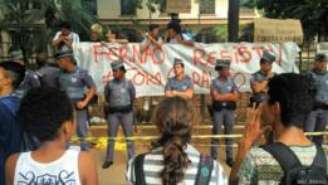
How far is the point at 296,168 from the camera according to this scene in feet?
8.37

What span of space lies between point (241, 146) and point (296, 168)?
39 cm

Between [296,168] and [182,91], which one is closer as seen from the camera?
[296,168]

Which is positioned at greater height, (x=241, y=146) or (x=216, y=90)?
(x=241, y=146)

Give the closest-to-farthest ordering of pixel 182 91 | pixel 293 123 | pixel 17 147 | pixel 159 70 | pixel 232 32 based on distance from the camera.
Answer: pixel 293 123 < pixel 17 147 < pixel 182 91 < pixel 159 70 < pixel 232 32

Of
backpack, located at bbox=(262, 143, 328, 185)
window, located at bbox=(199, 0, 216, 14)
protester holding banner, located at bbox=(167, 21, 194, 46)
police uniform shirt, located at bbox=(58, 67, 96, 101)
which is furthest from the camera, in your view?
window, located at bbox=(199, 0, 216, 14)

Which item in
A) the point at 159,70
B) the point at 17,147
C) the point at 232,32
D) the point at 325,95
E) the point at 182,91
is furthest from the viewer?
the point at 232,32

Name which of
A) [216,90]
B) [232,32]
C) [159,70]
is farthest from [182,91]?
[232,32]

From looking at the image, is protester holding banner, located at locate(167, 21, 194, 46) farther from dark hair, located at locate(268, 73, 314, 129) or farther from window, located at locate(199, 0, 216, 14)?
window, located at locate(199, 0, 216, 14)

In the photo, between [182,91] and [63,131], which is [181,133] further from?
[182,91]

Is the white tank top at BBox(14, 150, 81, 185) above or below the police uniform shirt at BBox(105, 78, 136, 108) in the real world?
above

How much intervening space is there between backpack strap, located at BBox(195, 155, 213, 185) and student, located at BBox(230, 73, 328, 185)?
0.16 meters

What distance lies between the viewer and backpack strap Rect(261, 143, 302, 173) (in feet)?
Answer: 8.40

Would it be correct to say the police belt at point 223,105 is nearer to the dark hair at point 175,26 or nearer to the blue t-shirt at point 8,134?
the dark hair at point 175,26

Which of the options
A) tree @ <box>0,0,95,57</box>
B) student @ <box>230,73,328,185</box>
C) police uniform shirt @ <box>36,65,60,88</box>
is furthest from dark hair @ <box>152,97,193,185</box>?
tree @ <box>0,0,95,57</box>
